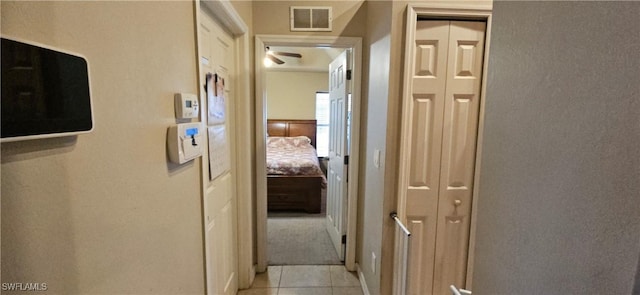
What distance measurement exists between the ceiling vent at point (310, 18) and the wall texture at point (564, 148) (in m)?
1.77

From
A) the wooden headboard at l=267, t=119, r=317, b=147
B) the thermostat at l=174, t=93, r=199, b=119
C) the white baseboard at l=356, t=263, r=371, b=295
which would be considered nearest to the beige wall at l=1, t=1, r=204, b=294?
the thermostat at l=174, t=93, r=199, b=119

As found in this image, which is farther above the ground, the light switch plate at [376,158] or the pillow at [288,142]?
the light switch plate at [376,158]

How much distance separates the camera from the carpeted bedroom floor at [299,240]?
2.81 m

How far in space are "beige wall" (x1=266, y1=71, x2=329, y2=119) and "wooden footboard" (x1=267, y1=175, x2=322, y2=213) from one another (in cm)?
279

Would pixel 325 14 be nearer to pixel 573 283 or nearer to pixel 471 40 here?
pixel 471 40

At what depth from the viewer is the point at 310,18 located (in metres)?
2.30

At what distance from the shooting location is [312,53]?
566 centimetres

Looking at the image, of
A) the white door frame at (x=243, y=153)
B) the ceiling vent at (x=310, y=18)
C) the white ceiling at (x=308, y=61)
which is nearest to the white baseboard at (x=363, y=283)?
the white door frame at (x=243, y=153)

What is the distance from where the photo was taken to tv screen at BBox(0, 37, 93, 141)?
417mm

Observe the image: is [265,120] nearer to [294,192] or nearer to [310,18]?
[310,18]

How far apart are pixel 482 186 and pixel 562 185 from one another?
0.29 m

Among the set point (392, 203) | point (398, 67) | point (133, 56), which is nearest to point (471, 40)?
point (398, 67)

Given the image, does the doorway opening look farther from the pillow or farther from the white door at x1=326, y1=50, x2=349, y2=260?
the white door at x1=326, y1=50, x2=349, y2=260

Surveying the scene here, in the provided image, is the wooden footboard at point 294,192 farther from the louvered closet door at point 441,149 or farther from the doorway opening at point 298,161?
the louvered closet door at point 441,149
